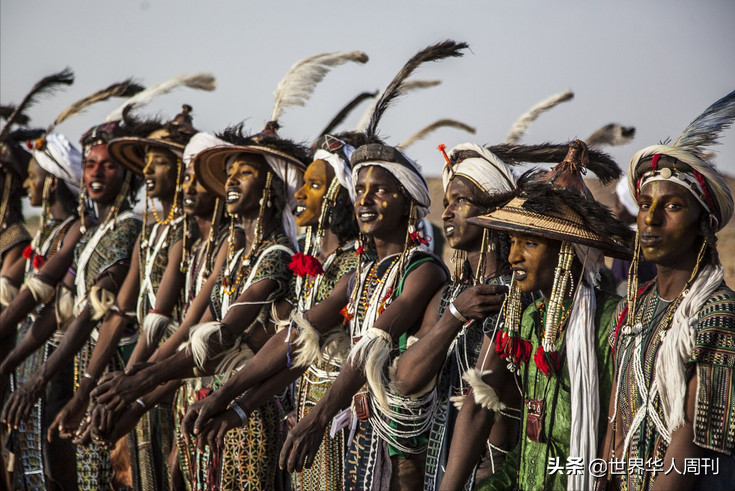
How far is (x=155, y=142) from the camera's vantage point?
7.52m

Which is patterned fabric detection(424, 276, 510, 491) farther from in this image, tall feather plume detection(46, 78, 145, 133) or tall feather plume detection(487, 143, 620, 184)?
tall feather plume detection(46, 78, 145, 133)

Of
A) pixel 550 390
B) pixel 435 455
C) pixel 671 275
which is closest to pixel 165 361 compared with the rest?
pixel 435 455

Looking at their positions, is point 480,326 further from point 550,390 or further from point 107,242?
point 107,242

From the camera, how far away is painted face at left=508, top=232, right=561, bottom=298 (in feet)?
13.8

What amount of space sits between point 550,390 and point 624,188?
5070mm

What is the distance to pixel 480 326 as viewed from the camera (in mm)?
4727

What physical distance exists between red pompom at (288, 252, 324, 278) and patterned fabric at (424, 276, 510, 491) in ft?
3.49

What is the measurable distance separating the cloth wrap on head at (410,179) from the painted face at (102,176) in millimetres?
3405

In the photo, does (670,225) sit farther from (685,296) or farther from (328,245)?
(328,245)

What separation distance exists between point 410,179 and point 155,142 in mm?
2960

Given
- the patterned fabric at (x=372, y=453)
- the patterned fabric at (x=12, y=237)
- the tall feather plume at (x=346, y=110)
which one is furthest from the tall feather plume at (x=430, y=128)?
the patterned fabric at (x=12, y=237)

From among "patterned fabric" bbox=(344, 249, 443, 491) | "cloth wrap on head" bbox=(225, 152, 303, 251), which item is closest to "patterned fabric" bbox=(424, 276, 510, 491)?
"patterned fabric" bbox=(344, 249, 443, 491)

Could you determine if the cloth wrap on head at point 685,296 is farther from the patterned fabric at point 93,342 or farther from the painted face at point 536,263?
the patterned fabric at point 93,342

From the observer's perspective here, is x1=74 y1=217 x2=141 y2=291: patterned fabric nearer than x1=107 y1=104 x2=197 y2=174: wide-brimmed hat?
No
